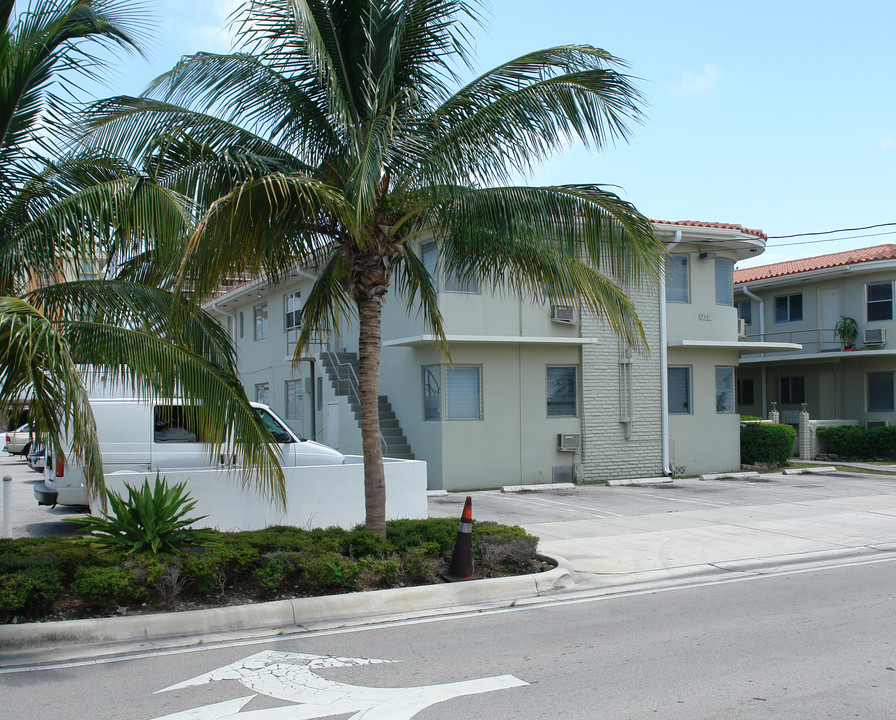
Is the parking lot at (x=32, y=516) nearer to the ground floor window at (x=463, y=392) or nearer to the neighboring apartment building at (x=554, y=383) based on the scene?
the neighboring apartment building at (x=554, y=383)

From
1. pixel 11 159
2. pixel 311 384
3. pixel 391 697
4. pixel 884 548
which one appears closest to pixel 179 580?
pixel 391 697

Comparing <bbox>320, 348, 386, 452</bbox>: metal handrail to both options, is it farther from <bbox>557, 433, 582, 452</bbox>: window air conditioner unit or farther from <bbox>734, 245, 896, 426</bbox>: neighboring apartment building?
<bbox>734, 245, 896, 426</bbox>: neighboring apartment building

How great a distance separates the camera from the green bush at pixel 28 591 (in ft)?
22.3

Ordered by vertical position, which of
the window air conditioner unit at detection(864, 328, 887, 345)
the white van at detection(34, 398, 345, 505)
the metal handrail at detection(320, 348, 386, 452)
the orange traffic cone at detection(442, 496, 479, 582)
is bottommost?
the orange traffic cone at detection(442, 496, 479, 582)

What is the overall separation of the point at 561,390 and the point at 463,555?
11803mm

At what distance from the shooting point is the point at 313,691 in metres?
5.68

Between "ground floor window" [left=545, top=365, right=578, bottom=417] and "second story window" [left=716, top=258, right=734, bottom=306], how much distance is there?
210 inches

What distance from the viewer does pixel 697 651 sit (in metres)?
6.66

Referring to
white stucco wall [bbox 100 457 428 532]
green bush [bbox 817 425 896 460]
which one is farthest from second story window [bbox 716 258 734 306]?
white stucco wall [bbox 100 457 428 532]

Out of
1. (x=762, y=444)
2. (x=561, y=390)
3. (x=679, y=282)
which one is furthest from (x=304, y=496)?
(x=762, y=444)

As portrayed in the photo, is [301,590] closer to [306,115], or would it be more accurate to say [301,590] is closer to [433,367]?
[306,115]

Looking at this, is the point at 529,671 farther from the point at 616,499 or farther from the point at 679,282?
the point at 679,282

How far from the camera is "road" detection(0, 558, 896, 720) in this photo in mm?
5312

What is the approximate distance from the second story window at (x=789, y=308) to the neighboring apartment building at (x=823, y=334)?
37 mm
